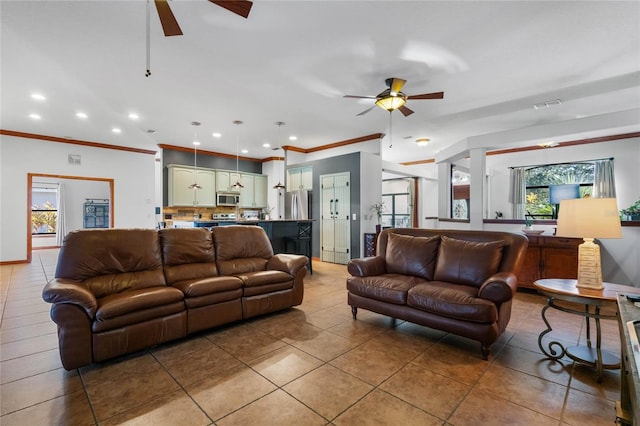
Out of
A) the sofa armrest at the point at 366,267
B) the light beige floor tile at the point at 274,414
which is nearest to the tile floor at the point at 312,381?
the light beige floor tile at the point at 274,414

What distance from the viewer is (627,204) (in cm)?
648

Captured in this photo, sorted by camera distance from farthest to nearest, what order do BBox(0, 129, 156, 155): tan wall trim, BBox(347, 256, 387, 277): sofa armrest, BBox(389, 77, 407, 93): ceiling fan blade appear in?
BBox(0, 129, 156, 155): tan wall trim
BBox(389, 77, 407, 93): ceiling fan blade
BBox(347, 256, 387, 277): sofa armrest

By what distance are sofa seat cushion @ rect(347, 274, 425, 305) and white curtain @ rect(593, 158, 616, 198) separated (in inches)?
259

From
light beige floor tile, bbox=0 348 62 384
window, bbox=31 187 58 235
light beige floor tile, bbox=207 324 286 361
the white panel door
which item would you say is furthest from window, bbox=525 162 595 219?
window, bbox=31 187 58 235

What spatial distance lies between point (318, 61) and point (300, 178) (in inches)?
182

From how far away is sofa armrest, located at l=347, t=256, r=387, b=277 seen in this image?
3361mm

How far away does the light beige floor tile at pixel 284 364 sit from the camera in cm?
215

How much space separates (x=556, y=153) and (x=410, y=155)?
142 inches

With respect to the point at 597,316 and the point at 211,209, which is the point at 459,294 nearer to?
the point at 597,316

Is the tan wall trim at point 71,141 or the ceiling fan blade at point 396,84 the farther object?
the tan wall trim at point 71,141

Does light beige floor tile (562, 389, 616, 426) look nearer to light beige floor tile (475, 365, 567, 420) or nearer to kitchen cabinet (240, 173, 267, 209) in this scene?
light beige floor tile (475, 365, 567, 420)

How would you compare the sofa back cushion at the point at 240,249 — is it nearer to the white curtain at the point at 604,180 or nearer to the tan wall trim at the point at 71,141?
the tan wall trim at the point at 71,141

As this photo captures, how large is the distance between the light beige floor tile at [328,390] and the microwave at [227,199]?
23.7 feet

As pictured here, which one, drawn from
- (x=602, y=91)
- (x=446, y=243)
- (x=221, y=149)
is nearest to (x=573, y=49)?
(x=602, y=91)
